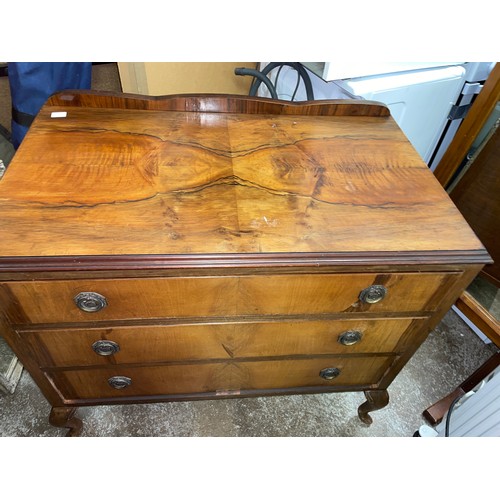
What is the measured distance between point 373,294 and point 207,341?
0.47 meters

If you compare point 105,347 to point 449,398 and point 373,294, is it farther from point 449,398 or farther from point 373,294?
point 449,398

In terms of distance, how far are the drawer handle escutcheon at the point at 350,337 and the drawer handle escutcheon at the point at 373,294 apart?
15 cm

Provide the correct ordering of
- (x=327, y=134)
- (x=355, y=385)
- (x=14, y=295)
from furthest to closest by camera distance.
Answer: (x=355, y=385), (x=327, y=134), (x=14, y=295)

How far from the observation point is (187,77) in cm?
207

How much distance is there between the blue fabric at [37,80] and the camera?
1.54 meters

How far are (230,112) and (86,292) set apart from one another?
73cm

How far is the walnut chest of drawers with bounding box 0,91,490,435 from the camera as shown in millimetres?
826

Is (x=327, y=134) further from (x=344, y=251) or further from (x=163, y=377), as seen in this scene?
(x=163, y=377)

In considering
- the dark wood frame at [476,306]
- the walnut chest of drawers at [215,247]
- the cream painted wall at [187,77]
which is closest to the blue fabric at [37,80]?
the cream painted wall at [187,77]

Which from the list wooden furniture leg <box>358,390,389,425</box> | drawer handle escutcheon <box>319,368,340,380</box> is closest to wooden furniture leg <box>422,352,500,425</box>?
wooden furniture leg <box>358,390,389,425</box>

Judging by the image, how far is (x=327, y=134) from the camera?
1179 millimetres

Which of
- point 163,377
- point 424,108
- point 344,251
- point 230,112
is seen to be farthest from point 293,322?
point 424,108

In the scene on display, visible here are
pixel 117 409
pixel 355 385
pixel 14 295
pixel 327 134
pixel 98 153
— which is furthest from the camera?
pixel 117 409

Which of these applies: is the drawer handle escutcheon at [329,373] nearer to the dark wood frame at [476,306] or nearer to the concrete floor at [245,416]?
the concrete floor at [245,416]
